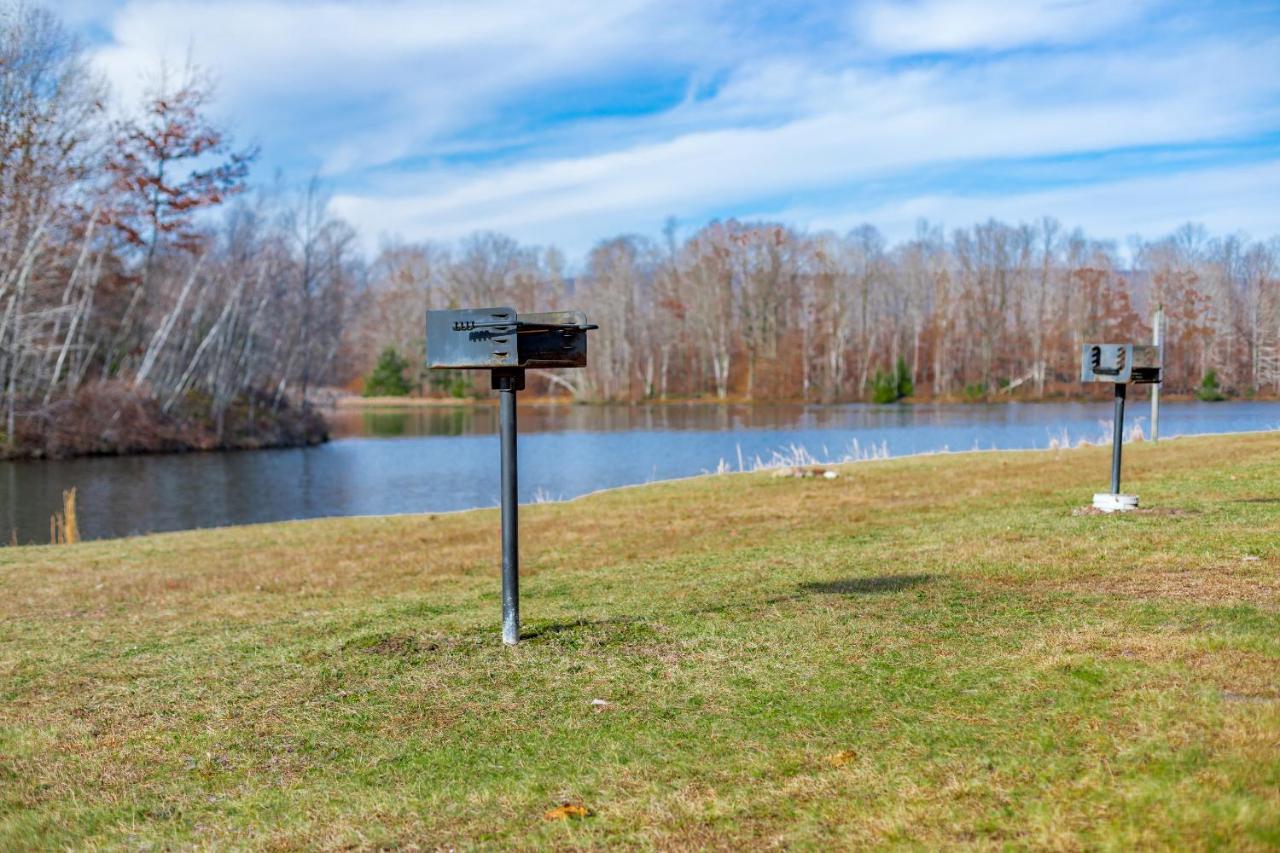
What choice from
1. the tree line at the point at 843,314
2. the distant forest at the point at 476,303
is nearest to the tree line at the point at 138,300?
the distant forest at the point at 476,303

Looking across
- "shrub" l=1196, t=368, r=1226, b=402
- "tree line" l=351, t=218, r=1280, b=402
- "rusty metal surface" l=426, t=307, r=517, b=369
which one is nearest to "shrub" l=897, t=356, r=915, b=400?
"tree line" l=351, t=218, r=1280, b=402

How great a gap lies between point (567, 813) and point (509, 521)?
8.98ft

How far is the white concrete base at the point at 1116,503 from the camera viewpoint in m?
10.7

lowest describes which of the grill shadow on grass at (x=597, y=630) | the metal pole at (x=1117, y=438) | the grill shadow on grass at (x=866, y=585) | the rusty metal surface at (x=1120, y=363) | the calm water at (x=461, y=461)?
the calm water at (x=461, y=461)

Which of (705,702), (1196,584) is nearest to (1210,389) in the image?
(1196,584)

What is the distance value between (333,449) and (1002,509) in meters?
33.5

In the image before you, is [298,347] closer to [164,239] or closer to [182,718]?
[164,239]

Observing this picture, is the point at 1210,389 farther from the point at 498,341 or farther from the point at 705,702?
the point at 705,702

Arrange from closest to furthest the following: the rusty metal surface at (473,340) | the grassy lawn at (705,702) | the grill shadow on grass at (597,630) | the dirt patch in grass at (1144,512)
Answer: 1. the grassy lawn at (705,702)
2. the rusty metal surface at (473,340)
3. the grill shadow on grass at (597,630)
4. the dirt patch in grass at (1144,512)

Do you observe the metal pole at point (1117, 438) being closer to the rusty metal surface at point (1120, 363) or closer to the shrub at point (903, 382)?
the rusty metal surface at point (1120, 363)

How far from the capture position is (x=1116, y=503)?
35.1 ft

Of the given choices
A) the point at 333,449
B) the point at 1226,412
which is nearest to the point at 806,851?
the point at 333,449

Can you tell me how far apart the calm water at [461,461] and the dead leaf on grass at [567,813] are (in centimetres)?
1238

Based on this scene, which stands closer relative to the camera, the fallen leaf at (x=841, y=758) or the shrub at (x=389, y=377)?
the fallen leaf at (x=841, y=758)
